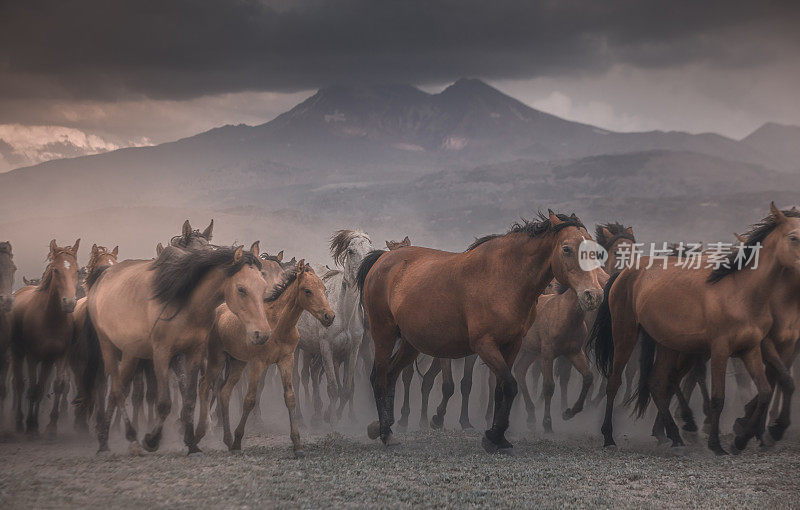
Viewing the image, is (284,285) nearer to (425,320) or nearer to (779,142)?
(425,320)

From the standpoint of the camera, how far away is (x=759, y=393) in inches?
301

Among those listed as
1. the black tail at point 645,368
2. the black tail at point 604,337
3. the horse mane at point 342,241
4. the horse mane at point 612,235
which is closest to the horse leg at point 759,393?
the black tail at point 645,368

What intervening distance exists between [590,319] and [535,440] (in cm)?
277

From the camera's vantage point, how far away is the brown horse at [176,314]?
7855 mm

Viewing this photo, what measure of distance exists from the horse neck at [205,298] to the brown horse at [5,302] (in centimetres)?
303

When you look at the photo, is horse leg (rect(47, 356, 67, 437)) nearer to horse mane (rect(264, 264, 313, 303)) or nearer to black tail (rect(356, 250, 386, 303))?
horse mane (rect(264, 264, 313, 303))

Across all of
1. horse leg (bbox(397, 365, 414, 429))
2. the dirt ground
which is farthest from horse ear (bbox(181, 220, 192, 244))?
horse leg (bbox(397, 365, 414, 429))

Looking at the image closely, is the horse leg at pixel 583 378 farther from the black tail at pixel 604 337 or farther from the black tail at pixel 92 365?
the black tail at pixel 92 365

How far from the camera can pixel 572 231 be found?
759 cm

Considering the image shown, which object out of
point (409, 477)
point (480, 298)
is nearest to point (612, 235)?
point (480, 298)

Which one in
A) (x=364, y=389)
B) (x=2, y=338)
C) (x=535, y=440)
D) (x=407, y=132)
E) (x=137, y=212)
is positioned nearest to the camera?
(x=535, y=440)

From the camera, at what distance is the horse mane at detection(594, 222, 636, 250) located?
10991 mm

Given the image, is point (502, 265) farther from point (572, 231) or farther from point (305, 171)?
point (305, 171)

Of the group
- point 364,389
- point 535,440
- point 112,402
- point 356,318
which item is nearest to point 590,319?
point 535,440
